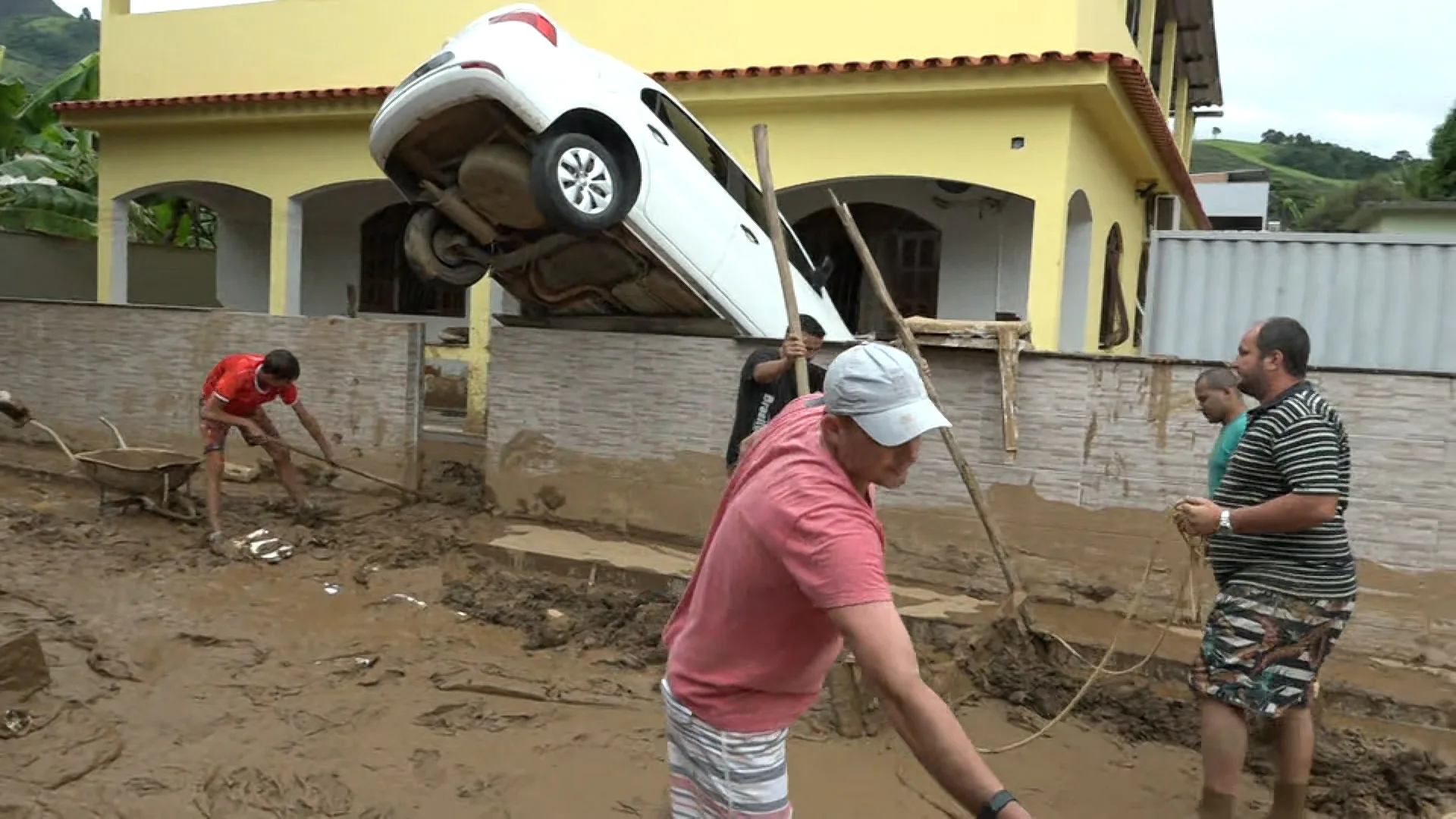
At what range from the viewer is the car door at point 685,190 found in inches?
267

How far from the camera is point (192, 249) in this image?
56.7 feet

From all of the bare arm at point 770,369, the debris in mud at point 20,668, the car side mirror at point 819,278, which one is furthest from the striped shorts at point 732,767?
the car side mirror at point 819,278

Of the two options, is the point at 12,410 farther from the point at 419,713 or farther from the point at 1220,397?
the point at 1220,397

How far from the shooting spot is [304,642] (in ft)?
18.7

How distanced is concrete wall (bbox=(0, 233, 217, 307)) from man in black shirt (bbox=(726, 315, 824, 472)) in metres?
12.6

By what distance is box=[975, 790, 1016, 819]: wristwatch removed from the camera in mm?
1915

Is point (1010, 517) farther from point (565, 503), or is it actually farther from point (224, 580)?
point (224, 580)

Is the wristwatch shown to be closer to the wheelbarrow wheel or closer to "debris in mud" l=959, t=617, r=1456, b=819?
"debris in mud" l=959, t=617, r=1456, b=819

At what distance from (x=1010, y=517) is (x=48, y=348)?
914 centimetres

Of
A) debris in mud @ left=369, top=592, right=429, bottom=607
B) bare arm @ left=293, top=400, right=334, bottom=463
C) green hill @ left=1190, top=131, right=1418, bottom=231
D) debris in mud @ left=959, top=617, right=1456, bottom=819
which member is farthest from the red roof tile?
green hill @ left=1190, top=131, right=1418, bottom=231

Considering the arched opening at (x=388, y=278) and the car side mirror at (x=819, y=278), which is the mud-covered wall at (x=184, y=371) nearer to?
the car side mirror at (x=819, y=278)

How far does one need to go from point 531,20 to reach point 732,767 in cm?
519

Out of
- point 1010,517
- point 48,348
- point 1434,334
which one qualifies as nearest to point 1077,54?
point 1434,334

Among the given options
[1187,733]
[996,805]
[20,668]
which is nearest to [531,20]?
[20,668]
